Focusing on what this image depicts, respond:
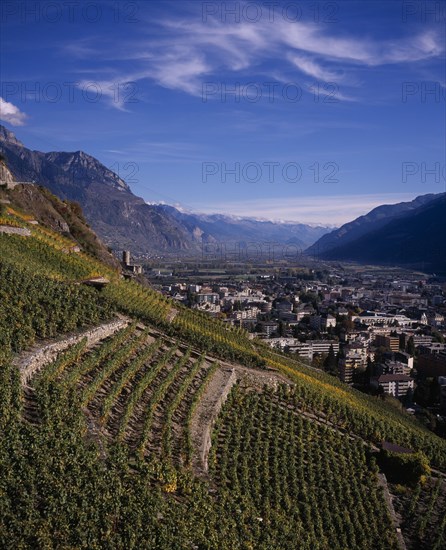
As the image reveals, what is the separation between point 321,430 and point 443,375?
137ft

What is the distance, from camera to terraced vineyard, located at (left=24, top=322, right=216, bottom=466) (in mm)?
10680

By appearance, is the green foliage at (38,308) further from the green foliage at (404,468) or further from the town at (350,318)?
the town at (350,318)

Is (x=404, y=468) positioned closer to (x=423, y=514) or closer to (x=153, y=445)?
(x=423, y=514)

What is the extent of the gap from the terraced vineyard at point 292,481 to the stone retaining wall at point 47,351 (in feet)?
12.8

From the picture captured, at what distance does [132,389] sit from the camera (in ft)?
42.1

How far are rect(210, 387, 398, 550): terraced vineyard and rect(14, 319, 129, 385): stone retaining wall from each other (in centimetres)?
391

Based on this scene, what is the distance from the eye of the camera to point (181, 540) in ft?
25.6

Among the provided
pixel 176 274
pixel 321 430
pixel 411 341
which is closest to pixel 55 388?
pixel 321 430

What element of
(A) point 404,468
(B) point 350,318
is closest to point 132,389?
(A) point 404,468

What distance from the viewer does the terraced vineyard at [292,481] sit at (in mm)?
10805

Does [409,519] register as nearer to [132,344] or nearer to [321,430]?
[321,430]

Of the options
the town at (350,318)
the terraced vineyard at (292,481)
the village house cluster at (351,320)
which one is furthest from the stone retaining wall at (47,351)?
the village house cluster at (351,320)

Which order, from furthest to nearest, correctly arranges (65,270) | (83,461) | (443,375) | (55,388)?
1. (443,375)
2. (65,270)
3. (55,388)
4. (83,461)

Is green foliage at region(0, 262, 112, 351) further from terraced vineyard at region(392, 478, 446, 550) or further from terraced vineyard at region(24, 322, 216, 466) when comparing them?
terraced vineyard at region(392, 478, 446, 550)
